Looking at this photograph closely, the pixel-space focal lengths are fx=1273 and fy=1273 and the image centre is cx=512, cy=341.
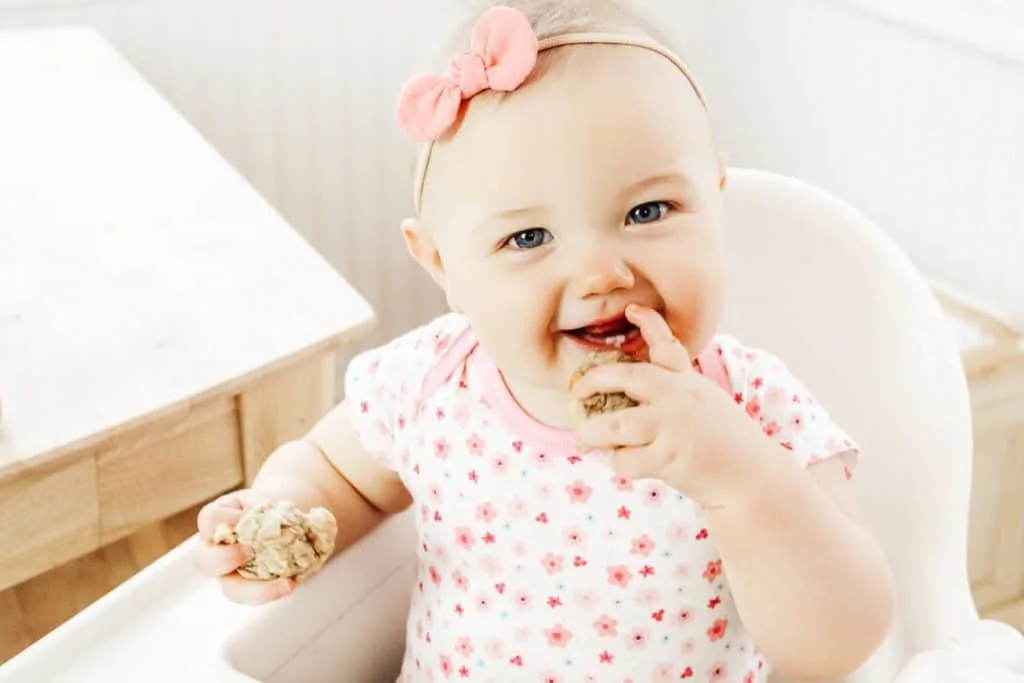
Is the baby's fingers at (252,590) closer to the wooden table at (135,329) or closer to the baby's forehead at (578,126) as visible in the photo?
the wooden table at (135,329)

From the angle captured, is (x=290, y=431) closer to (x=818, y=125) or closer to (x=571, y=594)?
(x=571, y=594)

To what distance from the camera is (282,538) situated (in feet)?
2.56

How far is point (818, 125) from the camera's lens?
1636 mm

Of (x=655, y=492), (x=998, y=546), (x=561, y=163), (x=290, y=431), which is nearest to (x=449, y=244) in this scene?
(x=561, y=163)

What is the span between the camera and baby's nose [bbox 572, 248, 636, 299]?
2.18 feet

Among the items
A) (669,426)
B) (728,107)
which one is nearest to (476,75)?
(669,426)

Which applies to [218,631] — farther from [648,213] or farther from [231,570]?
[648,213]

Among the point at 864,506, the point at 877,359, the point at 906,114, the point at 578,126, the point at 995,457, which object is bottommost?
the point at 995,457

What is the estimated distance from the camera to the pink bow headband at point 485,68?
670 mm

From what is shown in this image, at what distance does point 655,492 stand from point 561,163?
0.77 feet

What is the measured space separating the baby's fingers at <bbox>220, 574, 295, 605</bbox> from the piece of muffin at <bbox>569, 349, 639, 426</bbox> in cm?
23

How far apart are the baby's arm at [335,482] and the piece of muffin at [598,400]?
26 centimetres

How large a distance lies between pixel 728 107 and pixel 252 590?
121 cm

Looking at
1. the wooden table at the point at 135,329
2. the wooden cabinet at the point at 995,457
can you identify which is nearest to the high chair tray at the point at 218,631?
the wooden table at the point at 135,329
